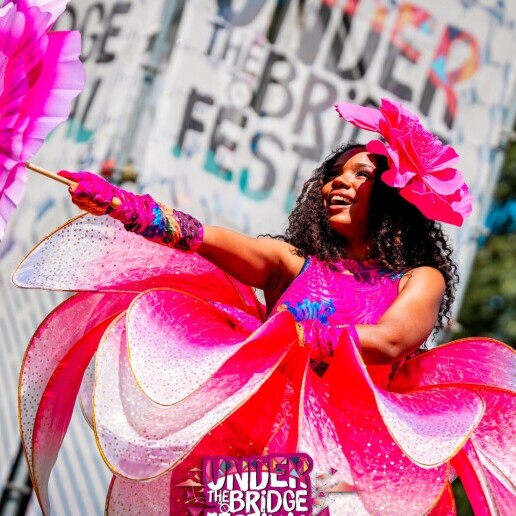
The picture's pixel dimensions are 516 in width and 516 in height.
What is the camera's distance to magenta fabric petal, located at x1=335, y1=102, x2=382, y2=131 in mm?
2424

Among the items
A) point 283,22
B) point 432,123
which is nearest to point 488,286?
point 432,123

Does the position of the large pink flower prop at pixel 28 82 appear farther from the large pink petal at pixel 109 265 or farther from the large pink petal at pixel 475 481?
the large pink petal at pixel 475 481

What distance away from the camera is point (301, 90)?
4.57 m

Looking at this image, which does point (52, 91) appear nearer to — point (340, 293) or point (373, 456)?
point (340, 293)

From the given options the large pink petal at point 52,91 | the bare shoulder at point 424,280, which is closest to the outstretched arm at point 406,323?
the bare shoulder at point 424,280

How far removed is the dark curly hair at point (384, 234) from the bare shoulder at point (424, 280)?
0.06 metres

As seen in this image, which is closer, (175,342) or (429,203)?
(175,342)

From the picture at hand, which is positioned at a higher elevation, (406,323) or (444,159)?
(444,159)

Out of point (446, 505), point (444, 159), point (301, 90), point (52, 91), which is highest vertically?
point (301, 90)

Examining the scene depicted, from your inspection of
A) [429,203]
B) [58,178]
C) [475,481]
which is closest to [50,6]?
[58,178]

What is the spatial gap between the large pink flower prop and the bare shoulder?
81 cm

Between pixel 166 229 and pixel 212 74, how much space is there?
239 cm

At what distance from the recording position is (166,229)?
6.63 feet

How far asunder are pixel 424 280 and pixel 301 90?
250 centimetres
